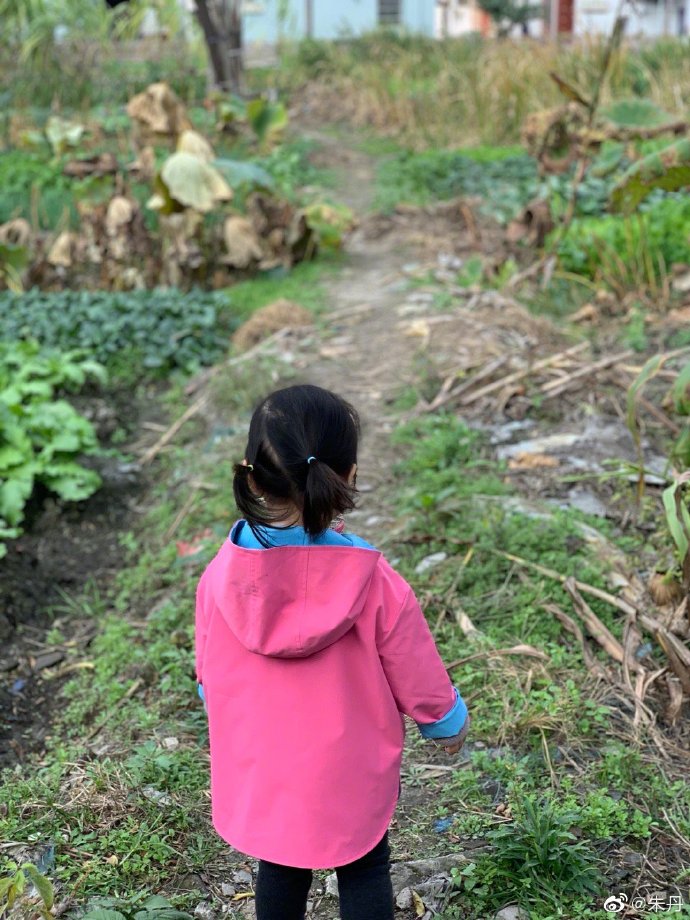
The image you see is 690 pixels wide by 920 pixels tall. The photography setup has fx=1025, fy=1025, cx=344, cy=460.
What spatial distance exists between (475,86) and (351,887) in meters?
11.4

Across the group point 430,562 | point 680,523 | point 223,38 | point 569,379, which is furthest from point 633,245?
point 223,38

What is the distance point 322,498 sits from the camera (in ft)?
6.11

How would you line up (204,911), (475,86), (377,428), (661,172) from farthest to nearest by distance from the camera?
(475,86) → (377,428) → (661,172) → (204,911)

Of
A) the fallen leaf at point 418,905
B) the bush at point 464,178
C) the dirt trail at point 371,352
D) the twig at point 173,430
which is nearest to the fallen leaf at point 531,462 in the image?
the dirt trail at point 371,352

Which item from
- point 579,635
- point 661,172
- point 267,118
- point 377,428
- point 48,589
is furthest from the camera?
point 267,118

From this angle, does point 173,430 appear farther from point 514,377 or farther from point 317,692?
point 317,692

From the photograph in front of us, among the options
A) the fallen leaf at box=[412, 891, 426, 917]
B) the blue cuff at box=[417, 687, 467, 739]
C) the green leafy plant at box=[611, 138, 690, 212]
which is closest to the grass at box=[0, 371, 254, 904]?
the fallen leaf at box=[412, 891, 426, 917]

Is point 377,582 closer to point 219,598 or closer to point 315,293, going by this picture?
point 219,598

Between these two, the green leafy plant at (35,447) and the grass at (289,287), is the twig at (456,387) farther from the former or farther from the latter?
the grass at (289,287)

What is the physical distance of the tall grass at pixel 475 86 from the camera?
1115 centimetres

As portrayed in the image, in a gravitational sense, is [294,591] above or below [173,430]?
above

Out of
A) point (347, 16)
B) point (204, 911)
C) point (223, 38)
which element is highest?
point (347, 16)

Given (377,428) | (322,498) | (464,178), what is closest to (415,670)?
(322,498)

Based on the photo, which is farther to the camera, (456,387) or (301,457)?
(456,387)
